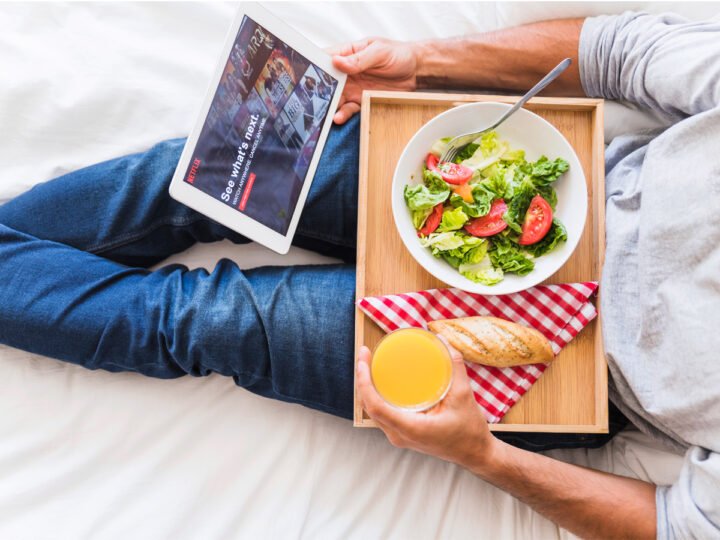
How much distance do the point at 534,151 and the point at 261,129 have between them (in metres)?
0.42

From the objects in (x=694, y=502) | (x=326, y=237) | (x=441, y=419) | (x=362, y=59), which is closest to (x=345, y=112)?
(x=362, y=59)

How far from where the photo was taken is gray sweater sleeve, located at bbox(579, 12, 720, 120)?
88 cm

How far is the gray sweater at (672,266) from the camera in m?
0.81

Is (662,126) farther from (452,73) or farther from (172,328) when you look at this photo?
(172,328)

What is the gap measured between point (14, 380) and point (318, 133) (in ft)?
2.22

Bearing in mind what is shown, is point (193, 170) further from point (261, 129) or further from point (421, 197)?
point (421, 197)

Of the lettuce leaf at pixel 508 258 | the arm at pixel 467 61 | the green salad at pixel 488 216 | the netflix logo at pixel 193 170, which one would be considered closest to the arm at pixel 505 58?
the arm at pixel 467 61

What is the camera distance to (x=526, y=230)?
2.99 ft

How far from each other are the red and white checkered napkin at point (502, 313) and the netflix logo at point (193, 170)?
0.30m

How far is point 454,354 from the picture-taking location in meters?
0.85

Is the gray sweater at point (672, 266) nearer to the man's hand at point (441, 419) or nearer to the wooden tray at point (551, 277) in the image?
the wooden tray at point (551, 277)

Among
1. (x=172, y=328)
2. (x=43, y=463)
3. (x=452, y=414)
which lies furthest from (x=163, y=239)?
(x=452, y=414)

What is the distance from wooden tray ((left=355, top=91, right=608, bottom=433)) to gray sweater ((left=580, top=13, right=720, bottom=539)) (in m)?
0.03

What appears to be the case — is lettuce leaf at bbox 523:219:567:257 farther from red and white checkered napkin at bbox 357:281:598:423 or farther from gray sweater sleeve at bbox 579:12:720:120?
gray sweater sleeve at bbox 579:12:720:120
